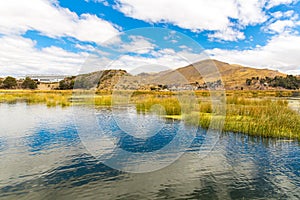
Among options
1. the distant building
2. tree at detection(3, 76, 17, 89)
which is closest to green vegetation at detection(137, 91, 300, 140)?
tree at detection(3, 76, 17, 89)

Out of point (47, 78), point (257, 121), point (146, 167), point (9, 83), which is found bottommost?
point (146, 167)

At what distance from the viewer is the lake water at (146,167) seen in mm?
8391

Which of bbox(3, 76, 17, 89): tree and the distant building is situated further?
the distant building

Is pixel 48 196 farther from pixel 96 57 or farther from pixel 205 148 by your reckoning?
pixel 96 57

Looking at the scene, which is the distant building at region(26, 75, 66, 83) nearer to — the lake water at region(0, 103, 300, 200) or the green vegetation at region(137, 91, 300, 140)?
the green vegetation at region(137, 91, 300, 140)

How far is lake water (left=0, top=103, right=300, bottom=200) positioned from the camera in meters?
8.39

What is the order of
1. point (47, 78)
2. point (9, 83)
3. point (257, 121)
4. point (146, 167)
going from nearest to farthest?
point (146, 167), point (257, 121), point (9, 83), point (47, 78)

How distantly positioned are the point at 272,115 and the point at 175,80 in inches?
1604

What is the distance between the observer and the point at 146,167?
35.6 ft

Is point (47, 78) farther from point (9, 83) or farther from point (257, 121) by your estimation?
point (257, 121)

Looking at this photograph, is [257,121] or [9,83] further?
[9,83]

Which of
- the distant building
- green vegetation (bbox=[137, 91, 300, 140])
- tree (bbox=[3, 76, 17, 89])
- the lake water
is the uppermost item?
the distant building

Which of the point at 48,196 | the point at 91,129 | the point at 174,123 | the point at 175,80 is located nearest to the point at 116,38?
the point at 91,129

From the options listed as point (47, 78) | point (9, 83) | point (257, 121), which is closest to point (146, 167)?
point (257, 121)
